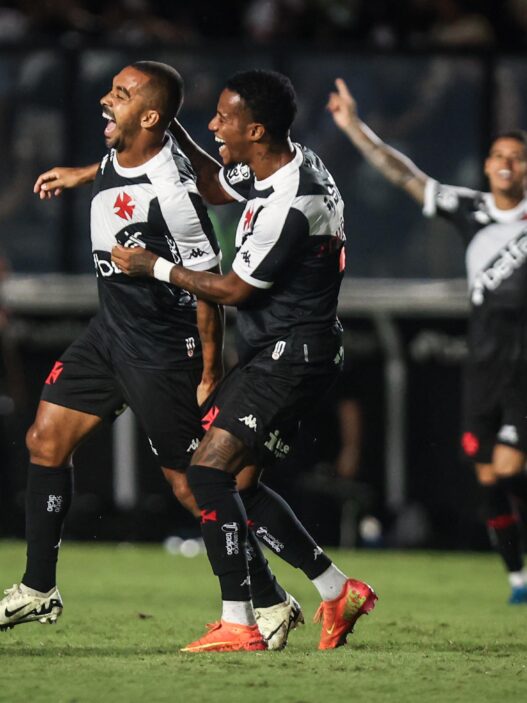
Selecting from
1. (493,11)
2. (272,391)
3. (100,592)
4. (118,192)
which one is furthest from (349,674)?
(493,11)

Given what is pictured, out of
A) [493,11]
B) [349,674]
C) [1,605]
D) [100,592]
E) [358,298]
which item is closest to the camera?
[349,674]

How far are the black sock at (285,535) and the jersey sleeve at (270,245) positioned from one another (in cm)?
98

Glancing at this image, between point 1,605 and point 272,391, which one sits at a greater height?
point 272,391

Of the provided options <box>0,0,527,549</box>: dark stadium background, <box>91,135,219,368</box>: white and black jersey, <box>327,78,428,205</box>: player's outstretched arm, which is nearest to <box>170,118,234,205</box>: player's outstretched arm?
<box>91,135,219,368</box>: white and black jersey

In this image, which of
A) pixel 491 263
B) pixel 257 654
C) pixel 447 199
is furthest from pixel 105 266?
pixel 491 263

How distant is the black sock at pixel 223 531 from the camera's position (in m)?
6.38

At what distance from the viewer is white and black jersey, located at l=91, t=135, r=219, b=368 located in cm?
678

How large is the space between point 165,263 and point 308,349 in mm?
666

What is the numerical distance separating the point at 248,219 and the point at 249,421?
796 millimetres

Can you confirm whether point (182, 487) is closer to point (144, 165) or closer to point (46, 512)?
point (46, 512)

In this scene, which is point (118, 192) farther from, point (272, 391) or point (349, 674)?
point (349, 674)

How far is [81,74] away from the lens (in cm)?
1278

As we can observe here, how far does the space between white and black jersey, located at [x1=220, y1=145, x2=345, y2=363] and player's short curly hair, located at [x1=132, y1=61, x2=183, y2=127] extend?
1.71 feet

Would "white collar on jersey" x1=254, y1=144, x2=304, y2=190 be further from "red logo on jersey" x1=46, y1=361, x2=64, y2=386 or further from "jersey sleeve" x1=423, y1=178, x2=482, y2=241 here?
"jersey sleeve" x1=423, y1=178, x2=482, y2=241
